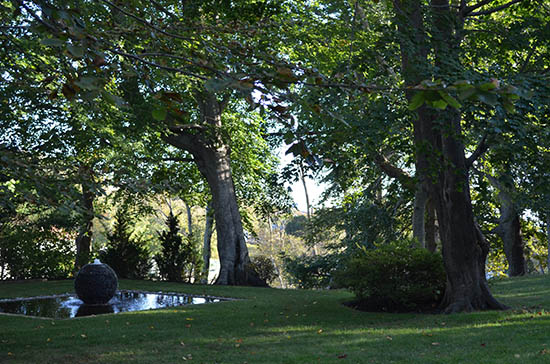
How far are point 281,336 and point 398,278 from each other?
392 cm

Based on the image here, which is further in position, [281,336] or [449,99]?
[281,336]

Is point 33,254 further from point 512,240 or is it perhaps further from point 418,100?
point 418,100

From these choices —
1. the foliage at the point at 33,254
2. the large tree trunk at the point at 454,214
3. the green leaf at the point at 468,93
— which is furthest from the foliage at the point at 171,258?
the green leaf at the point at 468,93

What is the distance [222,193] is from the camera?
20.5 meters

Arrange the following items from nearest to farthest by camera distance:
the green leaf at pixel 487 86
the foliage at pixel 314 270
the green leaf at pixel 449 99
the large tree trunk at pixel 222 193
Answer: the green leaf at pixel 487 86 → the green leaf at pixel 449 99 → the large tree trunk at pixel 222 193 → the foliage at pixel 314 270

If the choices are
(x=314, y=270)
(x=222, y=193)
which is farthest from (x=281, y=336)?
(x=314, y=270)

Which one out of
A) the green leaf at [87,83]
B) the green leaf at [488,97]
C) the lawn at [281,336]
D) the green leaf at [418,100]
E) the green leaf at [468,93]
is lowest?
the lawn at [281,336]

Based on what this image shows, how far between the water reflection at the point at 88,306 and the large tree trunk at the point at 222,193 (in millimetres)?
4904

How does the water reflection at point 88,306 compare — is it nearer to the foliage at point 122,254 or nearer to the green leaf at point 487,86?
the foliage at point 122,254

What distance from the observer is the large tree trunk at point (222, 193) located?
65.8 feet

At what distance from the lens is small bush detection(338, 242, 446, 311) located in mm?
11531

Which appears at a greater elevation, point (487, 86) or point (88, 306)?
point (487, 86)

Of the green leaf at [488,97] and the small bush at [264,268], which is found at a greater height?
the green leaf at [488,97]

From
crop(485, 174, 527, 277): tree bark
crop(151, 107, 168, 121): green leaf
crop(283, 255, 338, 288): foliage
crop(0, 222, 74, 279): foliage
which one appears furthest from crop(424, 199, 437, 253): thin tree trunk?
crop(151, 107, 168, 121): green leaf
